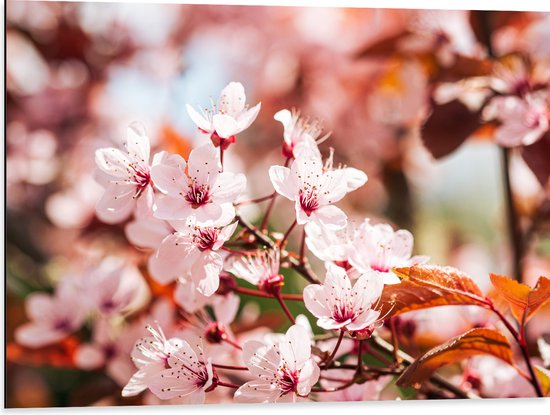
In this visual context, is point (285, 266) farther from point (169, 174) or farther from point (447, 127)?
point (447, 127)

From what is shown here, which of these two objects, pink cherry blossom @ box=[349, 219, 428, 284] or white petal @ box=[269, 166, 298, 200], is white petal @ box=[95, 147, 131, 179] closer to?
white petal @ box=[269, 166, 298, 200]

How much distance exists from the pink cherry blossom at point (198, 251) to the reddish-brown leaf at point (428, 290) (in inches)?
7.9

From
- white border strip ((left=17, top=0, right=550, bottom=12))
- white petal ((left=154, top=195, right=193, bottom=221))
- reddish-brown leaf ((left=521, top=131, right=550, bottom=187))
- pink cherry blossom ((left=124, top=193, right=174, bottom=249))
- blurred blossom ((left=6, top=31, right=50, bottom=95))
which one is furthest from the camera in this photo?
blurred blossom ((left=6, top=31, right=50, bottom=95))

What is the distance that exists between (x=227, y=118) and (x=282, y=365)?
0.29 m

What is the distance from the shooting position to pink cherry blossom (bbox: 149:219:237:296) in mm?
917

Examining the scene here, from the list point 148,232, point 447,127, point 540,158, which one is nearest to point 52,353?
point 148,232

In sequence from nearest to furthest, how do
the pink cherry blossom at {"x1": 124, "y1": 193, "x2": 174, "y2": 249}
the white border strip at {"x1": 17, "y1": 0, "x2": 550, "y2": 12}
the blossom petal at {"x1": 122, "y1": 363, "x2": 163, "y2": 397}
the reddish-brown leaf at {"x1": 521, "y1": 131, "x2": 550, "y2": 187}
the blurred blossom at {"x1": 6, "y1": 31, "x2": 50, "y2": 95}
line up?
the blossom petal at {"x1": 122, "y1": 363, "x2": 163, "y2": 397}, the pink cherry blossom at {"x1": 124, "y1": 193, "x2": 174, "y2": 249}, the reddish-brown leaf at {"x1": 521, "y1": 131, "x2": 550, "y2": 187}, the white border strip at {"x1": 17, "y1": 0, "x2": 550, "y2": 12}, the blurred blossom at {"x1": 6, "y1": 31, "x2": 50, "y2": 95}

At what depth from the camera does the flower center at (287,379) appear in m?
0.96

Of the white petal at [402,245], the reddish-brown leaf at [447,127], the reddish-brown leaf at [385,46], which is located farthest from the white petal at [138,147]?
the reddish-brown leaf at [385,46]

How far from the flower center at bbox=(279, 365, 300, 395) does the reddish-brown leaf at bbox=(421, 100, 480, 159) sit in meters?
0.52

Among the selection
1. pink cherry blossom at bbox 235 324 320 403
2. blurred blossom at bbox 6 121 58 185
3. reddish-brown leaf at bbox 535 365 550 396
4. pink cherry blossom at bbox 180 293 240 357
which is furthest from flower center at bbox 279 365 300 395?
blurred blossom at bbox 6 121 58 185

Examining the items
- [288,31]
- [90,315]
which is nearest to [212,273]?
[90,315]

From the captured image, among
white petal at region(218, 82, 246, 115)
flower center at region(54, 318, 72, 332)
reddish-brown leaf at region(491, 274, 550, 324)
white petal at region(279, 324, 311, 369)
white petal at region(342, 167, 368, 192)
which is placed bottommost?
flower center at region(54, 318, 72, 332)

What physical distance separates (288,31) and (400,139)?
407 millimetres
